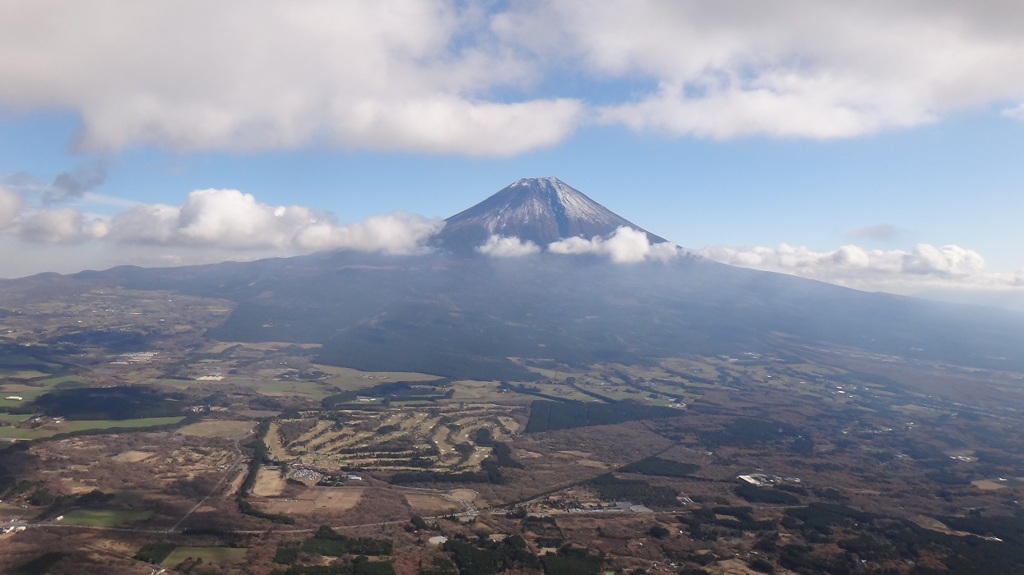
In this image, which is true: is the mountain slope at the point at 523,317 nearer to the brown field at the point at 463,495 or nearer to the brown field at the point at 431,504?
the brown field at the point at 463,495

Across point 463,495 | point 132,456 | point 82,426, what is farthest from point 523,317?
point 132,456

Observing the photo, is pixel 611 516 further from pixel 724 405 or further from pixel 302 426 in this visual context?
pixel 724 405

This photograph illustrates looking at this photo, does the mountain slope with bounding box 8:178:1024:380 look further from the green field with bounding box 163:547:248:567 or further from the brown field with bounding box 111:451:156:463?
the green field with bounding box 163:547:248:567

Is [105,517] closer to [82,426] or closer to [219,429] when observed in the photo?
[219,429]

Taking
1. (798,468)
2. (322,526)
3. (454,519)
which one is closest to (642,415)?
(798,468)

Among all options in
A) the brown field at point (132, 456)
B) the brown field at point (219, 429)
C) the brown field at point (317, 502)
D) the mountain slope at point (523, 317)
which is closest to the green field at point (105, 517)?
the brown field at point (317, 502)

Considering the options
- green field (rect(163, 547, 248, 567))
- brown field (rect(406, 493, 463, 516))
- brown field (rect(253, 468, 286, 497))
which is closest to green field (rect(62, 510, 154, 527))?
green field (rect(163, 547, 248, 567))
